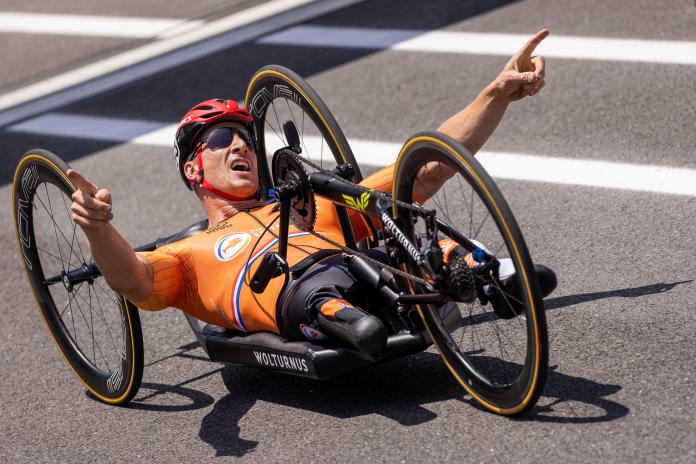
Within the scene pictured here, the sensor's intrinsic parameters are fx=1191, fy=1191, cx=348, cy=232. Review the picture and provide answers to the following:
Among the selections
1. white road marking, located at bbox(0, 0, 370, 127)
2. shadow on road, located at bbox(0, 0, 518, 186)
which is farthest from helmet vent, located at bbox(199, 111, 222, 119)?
white road marking, located at bbox(0, 0, 370, 127)

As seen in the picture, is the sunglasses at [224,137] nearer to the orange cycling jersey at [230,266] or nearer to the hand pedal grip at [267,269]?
the orange cycling jersey at [230,266]

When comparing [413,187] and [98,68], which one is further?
[98,68]

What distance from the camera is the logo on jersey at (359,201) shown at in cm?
486

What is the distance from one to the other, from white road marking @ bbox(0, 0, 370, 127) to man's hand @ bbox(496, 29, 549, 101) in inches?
251

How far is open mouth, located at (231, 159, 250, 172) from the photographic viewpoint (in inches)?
224

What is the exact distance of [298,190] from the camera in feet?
17.0

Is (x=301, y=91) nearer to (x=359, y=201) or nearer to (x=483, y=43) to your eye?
(x=359, y=201)

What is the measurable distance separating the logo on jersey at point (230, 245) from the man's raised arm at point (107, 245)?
33cm

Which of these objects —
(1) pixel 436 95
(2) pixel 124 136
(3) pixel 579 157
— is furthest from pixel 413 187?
(2) pixel 124 136

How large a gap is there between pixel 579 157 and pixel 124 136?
3963 millimetres

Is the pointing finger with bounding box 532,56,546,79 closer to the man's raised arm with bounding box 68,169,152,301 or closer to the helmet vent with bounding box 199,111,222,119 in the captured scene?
the helmet vent with bounding box 199,111,222,119

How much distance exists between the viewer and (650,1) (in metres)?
9.81

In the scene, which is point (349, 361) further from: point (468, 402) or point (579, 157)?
point (579, 157)

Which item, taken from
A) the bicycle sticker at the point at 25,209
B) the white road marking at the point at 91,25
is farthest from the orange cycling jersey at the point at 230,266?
the white road marking at the point at 91,25
